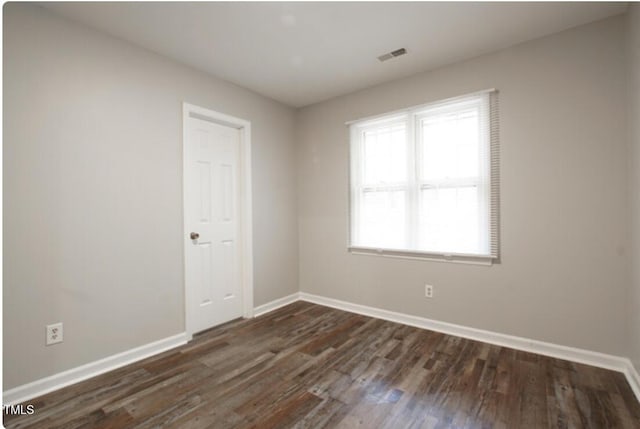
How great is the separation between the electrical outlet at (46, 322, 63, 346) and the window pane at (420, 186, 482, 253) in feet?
10.1

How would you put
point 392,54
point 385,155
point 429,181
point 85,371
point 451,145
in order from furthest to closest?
point 385,155 < point 429,181 < point 451,145 < point 392,54 < point 85,371

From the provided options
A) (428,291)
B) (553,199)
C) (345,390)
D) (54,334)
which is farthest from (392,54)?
(54,334)

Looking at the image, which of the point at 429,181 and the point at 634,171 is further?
the point at 429,181

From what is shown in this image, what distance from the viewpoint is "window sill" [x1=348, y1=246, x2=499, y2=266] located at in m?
2.68

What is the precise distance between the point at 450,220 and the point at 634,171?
1.28 m

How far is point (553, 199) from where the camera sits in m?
2.37

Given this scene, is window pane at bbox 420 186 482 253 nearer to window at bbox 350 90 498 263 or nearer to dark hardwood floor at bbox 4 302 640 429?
window at bbox 350 90 498 263

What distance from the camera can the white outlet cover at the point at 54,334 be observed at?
6.56 feet

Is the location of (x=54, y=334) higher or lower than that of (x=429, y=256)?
lower

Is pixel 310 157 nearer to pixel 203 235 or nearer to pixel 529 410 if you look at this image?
pixel 203 235

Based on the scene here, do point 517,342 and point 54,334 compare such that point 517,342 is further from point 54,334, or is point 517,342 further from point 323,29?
point 54,334

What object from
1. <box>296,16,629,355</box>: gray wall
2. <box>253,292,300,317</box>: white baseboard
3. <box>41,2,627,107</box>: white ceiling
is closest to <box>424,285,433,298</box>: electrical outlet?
<box>296,16,629,355</box>: gray wall

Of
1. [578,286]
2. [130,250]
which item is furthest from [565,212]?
[130,250]

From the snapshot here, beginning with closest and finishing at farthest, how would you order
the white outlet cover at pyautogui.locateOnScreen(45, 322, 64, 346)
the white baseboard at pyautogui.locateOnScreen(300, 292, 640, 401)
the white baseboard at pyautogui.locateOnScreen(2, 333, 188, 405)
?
1. the white baseboard at pyautogui.locateOnScreen(2, 333, 188, 405)
2. the white outlet cover at pyautogui.locateOnScreen(45, 322, 64, 346)
3. the white baseboard at pyautogui.locateOnScreen(300, 292, 640, 401)
